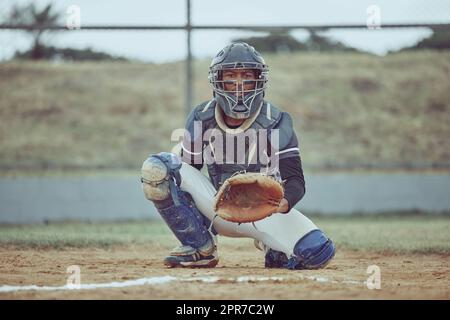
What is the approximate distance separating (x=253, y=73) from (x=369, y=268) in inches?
66.0

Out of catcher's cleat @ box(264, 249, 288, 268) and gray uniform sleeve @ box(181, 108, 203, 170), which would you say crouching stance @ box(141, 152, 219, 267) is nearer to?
gray uniform sleeve @ box(181, 108, 203, 170)

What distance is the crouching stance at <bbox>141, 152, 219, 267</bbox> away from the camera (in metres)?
5.33

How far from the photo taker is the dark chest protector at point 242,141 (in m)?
5.52

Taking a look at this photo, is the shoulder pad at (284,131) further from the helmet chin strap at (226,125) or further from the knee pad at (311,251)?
the knee pad at (311,251)

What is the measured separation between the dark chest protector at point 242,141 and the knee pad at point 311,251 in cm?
56

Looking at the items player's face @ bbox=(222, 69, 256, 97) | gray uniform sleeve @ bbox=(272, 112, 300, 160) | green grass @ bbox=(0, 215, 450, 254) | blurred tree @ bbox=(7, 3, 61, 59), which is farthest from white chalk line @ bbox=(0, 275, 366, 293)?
blurred tree @ bbox=(7, 3, 61, 59)

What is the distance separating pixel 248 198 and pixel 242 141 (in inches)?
16.6

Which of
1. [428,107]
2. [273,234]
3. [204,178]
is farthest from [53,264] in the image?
[428,107]

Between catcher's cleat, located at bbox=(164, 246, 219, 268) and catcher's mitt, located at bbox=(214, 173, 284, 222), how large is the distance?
48cm

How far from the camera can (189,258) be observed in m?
5.61

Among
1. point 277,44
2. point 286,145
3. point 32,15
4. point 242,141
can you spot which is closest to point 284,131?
point 286,145

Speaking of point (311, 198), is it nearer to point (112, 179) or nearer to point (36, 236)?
point (112, 179)

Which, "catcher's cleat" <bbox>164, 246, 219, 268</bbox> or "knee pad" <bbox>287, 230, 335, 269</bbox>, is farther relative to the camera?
"catcher's cleat" <bbox>164, 246, 219, 268</bbox>

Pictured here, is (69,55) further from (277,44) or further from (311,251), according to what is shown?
(311,251)
